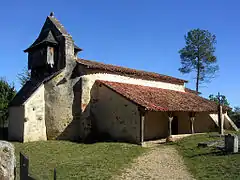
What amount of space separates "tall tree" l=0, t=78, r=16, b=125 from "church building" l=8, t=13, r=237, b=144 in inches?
278

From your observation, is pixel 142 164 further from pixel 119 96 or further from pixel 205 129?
pixel 205 129

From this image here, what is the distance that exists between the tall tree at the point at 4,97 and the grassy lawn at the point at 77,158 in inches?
466

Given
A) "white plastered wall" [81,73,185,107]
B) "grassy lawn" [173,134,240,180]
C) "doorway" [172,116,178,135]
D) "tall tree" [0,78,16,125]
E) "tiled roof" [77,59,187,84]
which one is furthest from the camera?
"tall tree" [0,78,16,125]

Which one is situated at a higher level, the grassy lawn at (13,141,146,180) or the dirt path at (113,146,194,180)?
the grassy lawn at (13,141,146,180)

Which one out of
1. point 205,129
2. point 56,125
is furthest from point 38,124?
point 205,129

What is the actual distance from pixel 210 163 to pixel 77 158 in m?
6.05

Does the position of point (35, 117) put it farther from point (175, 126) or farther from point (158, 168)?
point (175, 126)

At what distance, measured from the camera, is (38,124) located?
1777 cm

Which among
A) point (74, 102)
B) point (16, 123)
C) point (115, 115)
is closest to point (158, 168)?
point (115, 115)

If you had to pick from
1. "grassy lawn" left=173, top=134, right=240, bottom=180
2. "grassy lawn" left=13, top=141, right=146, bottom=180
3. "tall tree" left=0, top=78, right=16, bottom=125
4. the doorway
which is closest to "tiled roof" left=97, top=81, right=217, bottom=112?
the doorway

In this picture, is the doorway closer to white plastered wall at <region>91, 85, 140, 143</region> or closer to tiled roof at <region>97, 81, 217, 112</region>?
tiled roof at <region>97, 81, 217, 112</region>

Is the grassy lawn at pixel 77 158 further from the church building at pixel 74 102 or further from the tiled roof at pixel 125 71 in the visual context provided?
the tiled roof at pixel 125 71

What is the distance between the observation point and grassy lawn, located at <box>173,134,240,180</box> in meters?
9.48

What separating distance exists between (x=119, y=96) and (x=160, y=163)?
7.01m
